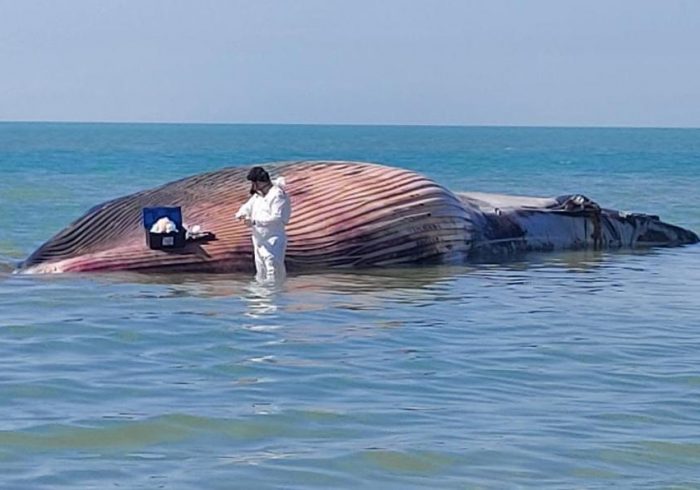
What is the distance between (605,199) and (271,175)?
80.3 feet

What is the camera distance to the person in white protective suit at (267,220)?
17.4 meters

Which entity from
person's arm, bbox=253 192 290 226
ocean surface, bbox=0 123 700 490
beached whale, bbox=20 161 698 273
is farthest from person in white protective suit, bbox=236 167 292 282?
beached whale, bbox=20 161 698 273

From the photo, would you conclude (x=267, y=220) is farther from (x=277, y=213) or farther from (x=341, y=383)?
(x=341, y=383)

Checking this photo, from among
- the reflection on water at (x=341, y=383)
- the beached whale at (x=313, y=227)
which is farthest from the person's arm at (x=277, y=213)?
the beached whale at (x=313, y=227)

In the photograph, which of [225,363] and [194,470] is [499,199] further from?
[194,470]

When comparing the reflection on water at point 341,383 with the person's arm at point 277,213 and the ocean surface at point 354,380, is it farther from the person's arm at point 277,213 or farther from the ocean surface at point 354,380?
the person's arm at point 277,213

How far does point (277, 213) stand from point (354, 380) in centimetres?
647

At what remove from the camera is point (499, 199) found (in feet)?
74.3

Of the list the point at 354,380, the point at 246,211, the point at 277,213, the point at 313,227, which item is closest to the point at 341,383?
the point at 354,380

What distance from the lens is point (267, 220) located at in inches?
688

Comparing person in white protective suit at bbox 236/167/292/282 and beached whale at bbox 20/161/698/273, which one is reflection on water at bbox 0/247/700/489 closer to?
person in white protective suit at bbox 236/167/292/282

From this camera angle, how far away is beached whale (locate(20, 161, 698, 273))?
60.3 feet

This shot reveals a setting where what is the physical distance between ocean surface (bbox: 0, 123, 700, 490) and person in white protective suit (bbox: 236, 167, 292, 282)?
11.0 inches

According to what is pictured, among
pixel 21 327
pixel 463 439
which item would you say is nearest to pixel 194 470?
pixel 463 439
